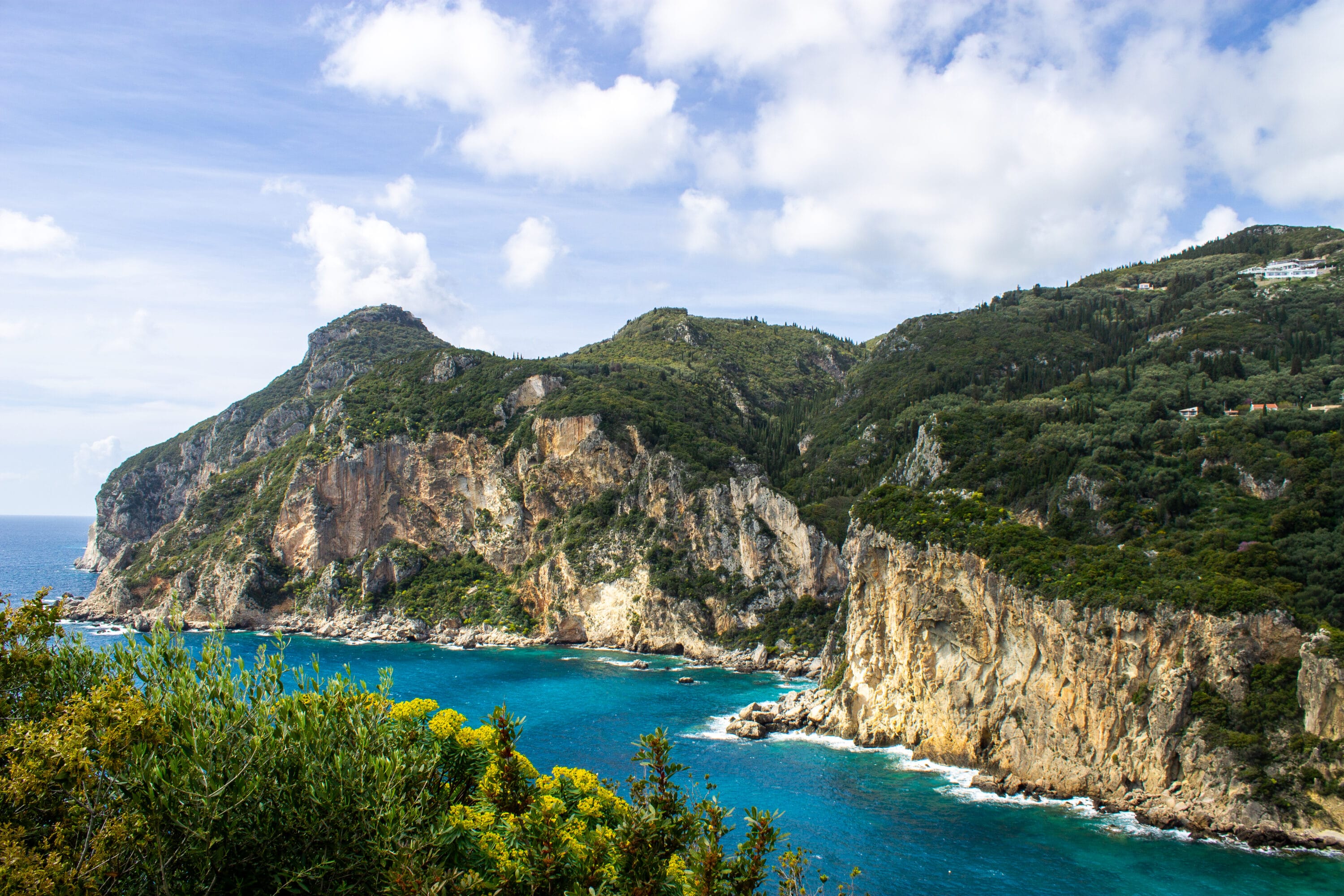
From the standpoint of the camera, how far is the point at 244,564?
317ft

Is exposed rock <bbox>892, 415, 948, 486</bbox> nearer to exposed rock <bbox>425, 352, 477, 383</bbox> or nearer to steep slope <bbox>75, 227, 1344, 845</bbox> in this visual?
steep slope <bbox>75, 227, 1344, 845</bbox>

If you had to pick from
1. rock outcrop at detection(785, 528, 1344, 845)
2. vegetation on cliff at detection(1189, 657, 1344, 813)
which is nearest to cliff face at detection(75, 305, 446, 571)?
rock outcrop at detection(785, 528, 1344, 845)

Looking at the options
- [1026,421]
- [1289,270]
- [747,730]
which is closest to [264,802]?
[747,730]

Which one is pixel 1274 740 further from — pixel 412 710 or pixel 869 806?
pixel 412 710

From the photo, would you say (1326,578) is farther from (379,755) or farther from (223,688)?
(223,688)

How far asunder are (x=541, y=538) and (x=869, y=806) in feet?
211

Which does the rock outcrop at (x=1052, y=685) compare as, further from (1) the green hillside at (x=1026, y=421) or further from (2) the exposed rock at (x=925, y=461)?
(2) the exposed rock at (x=925, y=461)

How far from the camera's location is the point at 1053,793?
1566 inches

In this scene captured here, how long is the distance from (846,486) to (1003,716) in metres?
46.0

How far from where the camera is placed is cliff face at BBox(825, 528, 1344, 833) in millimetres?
35281

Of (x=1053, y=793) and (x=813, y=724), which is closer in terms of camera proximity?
(x=1053, y=793)

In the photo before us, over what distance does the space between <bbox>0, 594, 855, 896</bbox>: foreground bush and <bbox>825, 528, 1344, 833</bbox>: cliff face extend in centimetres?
3022

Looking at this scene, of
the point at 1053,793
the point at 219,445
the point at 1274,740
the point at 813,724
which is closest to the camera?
the point at 1274,740

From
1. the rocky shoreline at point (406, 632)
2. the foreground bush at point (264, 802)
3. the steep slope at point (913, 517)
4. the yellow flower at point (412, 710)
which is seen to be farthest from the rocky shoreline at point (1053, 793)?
the yellow flower at point (412, 710)
